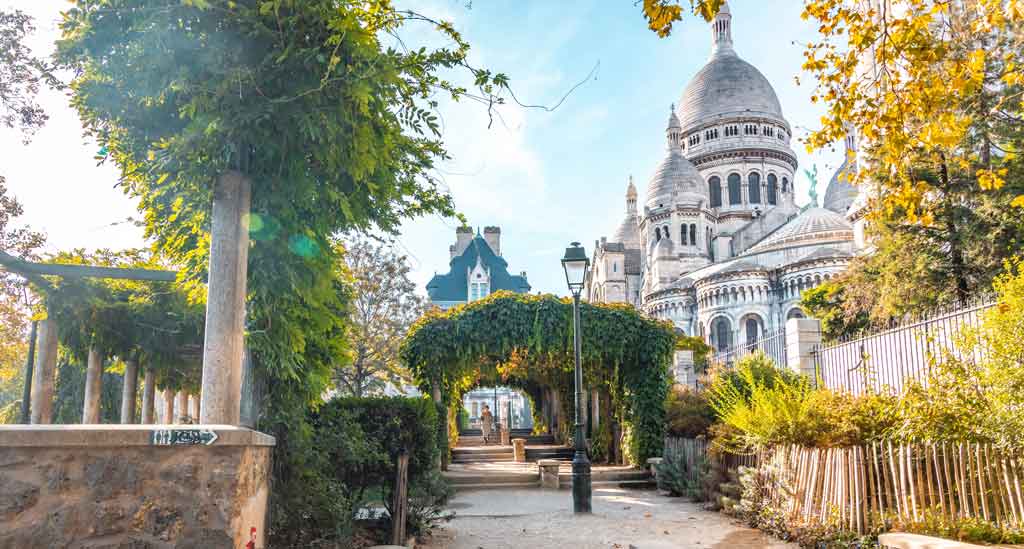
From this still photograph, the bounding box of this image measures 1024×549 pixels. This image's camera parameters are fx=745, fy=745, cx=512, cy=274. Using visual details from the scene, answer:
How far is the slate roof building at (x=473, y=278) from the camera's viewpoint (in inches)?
2569

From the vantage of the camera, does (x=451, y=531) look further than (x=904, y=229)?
No

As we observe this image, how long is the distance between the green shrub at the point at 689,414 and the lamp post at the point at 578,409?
2.62 metres

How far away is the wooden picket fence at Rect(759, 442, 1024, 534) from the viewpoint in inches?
256

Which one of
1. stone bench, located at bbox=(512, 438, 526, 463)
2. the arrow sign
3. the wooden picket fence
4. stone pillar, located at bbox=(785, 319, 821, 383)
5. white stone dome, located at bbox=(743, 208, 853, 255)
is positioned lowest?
stone bench, located at bbox=(512, 438, 526, 463)

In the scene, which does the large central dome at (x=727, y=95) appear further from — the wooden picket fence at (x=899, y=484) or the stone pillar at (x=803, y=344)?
the wooden picket fence at (x=899, y=484)

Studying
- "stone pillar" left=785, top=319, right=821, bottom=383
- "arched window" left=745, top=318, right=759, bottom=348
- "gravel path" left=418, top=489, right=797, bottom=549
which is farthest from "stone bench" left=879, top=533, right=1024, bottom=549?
"arched window" left=745, top=318, right=759, bottom=348

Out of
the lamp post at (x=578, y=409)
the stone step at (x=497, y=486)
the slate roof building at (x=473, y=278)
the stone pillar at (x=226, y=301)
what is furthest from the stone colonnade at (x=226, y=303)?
the slate roof building at (x=473, y=278)

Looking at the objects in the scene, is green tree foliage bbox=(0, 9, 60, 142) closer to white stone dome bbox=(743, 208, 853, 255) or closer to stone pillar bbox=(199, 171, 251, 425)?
stone pillar bbox=(199, 171, 251, 425)

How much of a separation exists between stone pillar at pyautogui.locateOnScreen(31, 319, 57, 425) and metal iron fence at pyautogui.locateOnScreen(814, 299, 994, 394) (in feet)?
35.3

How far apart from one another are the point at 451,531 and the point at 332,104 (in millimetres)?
6646

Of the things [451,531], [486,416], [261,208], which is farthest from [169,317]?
[486,416]

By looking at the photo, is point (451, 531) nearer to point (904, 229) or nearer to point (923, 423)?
point (923, 423)

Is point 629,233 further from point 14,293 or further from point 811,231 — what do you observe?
point 14,293

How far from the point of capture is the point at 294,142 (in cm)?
489
